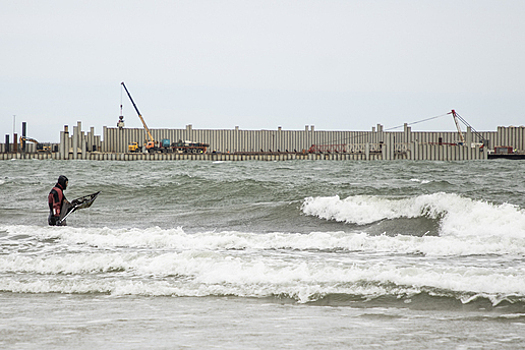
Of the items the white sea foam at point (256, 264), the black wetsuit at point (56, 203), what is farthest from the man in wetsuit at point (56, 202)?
the white sea foam at point (256, 264)

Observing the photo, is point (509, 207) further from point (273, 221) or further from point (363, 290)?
point (363, 290)

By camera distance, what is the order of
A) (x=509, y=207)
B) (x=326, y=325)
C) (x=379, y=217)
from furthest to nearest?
(x=379, y=217) < (x=509, y=207) < (x=326, y=325)

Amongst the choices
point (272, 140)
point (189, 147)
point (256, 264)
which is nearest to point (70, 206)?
point (256, 264)

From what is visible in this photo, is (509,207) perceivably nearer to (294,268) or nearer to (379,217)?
(379,217)

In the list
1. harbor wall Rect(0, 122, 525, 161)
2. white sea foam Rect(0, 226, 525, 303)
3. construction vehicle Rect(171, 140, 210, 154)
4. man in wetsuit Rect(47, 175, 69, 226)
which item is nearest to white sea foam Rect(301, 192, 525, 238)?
white sea foam Rect(0, 226, 525, 303)

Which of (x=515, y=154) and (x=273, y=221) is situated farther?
(x=515, y=154)

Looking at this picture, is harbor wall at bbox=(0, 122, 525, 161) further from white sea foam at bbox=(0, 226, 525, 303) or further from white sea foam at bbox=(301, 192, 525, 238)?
white sea foam at bbox=(0, 226, 525, 303)

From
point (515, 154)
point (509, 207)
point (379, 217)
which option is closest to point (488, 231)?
point (509, 207)

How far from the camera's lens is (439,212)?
1398 cm

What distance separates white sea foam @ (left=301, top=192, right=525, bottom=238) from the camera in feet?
40.3

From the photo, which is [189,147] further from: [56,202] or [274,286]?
[274,286]

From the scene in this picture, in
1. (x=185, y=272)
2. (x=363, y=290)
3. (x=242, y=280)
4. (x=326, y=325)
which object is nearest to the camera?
(x=326, y=325)

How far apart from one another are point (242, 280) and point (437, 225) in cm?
780

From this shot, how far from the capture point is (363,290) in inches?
245
